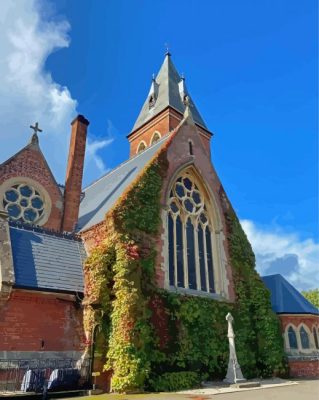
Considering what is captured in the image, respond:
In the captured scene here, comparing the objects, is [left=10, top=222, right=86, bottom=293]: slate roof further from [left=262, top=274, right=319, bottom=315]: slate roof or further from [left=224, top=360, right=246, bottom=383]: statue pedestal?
[left=262, top=274, right=319, bottom=315]: slate roof

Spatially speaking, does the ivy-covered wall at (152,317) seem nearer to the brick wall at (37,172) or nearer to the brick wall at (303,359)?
the brick wall at (303,359)

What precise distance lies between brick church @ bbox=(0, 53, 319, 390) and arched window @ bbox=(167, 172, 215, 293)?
0.06 meters

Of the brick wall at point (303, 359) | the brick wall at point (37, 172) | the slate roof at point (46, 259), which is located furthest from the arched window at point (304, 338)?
the brick wall at point (37, 172)

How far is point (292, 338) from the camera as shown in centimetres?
1942

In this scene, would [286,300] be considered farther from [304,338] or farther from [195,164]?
[195,164]

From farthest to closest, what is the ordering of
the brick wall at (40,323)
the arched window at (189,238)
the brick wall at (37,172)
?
the brick wall at (37,172) < the arched window at (189,238) < the brick wall at (40,323)

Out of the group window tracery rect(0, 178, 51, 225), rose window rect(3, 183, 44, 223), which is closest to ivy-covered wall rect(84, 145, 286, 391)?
window tracery rect(0, 178, 51, 225)

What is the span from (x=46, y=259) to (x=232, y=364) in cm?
873

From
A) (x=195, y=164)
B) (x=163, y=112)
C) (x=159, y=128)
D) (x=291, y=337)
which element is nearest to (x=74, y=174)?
(x=195, y=164)

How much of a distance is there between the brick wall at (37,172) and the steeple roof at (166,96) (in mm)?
19810

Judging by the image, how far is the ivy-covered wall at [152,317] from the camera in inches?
496

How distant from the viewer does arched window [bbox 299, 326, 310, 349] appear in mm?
19297

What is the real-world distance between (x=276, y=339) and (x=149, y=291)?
24.8 feet

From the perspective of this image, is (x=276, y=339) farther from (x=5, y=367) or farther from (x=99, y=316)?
(x=5, y=367)
